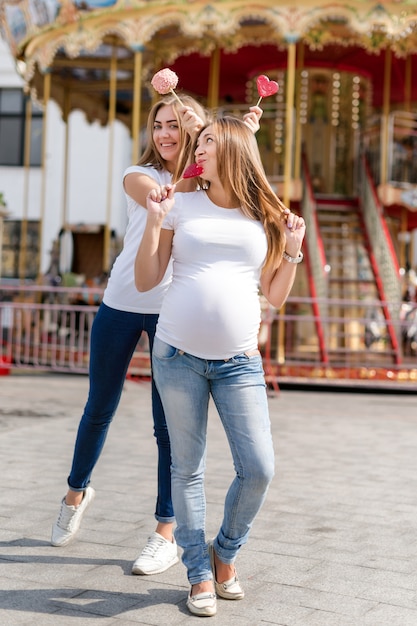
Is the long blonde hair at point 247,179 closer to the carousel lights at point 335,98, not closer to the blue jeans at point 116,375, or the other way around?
the blue jeans at point 116,375

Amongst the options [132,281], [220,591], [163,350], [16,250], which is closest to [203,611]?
[220,591]

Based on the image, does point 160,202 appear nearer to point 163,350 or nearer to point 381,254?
point 163,350

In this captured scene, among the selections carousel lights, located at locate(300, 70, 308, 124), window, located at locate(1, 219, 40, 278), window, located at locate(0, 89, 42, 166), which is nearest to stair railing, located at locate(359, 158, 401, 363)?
carousel lights, located at locate(300, 70, 308, 124)

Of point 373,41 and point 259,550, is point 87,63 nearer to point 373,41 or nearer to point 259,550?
point 373,41

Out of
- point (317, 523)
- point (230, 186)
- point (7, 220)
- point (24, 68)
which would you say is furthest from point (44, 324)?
point (7, 220)

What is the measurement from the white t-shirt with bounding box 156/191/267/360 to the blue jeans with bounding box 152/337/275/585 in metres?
0.06

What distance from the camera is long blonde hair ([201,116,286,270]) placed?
3.46m

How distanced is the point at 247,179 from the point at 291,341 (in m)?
9.58

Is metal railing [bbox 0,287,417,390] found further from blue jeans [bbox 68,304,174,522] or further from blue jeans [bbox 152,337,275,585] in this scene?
blue jeans [bbox 152,337,275,585]

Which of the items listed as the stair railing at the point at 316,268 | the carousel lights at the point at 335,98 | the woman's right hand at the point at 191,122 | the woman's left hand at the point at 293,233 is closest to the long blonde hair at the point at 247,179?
the woman's left hand at the point at 293,233

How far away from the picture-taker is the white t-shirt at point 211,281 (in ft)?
11.1

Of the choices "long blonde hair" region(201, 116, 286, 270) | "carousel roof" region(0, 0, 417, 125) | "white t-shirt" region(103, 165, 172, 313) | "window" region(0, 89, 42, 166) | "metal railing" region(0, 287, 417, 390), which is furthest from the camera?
"window" region(0, 89, 42, 166)

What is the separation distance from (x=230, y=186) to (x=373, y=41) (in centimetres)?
1090

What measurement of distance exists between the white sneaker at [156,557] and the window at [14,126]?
23.1 meters
